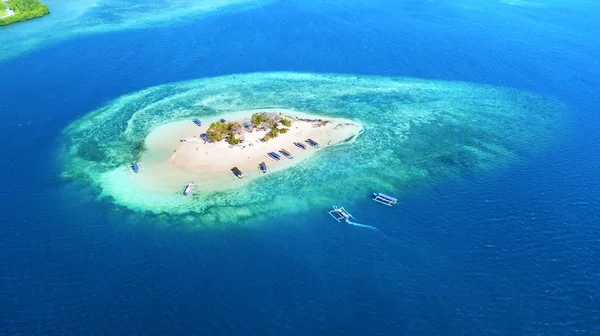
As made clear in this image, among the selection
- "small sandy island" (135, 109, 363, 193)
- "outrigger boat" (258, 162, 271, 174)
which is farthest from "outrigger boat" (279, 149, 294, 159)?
"outrigger boat" (258, 162, 271, 174)

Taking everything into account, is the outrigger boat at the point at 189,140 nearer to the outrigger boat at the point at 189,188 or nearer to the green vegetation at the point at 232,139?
the green vegetation at the point at 232,139

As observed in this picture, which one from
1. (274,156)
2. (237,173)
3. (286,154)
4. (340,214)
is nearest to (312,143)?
(286,154)

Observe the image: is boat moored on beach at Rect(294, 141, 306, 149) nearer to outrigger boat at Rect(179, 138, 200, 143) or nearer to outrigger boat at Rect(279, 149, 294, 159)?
outrigger boat at Rect(279, 149, 294, 159)

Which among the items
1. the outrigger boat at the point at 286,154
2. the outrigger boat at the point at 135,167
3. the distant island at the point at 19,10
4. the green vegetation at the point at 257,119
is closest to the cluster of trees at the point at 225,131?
the green vegetation at the point at 257,119

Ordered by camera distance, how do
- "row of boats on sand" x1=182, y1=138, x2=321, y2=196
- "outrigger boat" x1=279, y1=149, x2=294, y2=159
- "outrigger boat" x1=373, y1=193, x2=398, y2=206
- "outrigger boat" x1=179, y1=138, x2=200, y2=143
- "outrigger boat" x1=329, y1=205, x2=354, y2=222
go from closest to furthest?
1. "outrigger boat" x1=329, y1=205, x2=354, y2=222
2. "outrigger boat" x1=373, y1=193, x2=398, y2=206
3. "row of boats on sand" x1=182, y1=138, x2=321, y2=196
4. "outrigger boat" x1=279, y1=149, x2=294, y2=159
5. "outrigger boat" x1=179, y1=138, x2=200, y2=143

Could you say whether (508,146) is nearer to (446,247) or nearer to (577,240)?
(577,240)

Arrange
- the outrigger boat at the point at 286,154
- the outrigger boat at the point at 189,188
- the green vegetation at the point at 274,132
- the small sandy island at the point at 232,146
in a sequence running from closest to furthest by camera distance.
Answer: the outrigger boat at the point at 189,188
the small sandy island at the point at 232,146
the outrigger boat at the point at 286,154
the green vegetation at the point at 274,132
